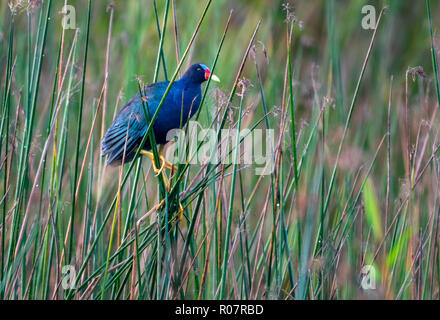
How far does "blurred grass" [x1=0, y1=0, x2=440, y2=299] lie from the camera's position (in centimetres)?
172

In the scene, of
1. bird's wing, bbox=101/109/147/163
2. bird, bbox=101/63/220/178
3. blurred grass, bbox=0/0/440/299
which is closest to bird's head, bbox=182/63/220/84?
bird, bbox=101/63/220/178

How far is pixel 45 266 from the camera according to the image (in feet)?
5.76

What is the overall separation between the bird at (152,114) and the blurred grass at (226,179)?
0.08 metres

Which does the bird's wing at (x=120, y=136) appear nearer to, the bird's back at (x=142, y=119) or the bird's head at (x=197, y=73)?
the bird's back at (x=142, y=119)

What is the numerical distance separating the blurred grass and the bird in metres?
0.08

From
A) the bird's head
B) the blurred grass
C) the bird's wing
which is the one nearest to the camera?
the blurred grass

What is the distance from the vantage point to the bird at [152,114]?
7.13 ft

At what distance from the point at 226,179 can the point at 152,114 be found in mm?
412

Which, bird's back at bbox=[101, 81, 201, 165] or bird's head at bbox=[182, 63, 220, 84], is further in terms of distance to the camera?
bird's head at bbox=[182, 63, 220, 84]

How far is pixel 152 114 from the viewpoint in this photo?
225 cm

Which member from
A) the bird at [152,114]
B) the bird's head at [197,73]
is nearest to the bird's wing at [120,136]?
the bird at [152,114]

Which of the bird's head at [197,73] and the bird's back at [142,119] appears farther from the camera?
the bird's head at [197,73]

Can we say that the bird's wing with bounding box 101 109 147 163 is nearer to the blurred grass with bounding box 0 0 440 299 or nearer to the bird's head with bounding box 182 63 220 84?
the blurred grass with bounding box 0 0 440 299
